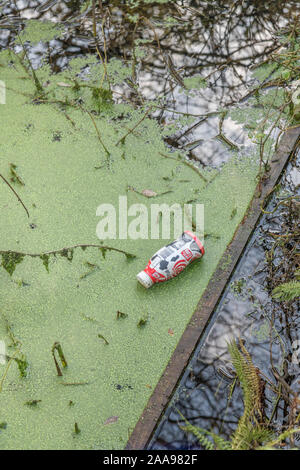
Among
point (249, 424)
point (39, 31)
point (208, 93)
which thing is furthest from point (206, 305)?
point (39, 31)

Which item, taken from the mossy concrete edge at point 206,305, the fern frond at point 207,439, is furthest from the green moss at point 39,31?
the fern frond at point 207,439

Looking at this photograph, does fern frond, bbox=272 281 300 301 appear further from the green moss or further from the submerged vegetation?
the green moss

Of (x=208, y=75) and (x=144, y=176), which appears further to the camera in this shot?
(x=208, y=75)

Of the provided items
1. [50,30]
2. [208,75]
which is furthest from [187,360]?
[50,30]

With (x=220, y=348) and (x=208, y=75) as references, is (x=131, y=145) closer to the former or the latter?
(x=208, y=75)

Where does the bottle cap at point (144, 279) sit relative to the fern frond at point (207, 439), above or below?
above

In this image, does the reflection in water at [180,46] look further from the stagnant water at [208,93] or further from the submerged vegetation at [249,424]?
the submerged vegetation at [249,424]
